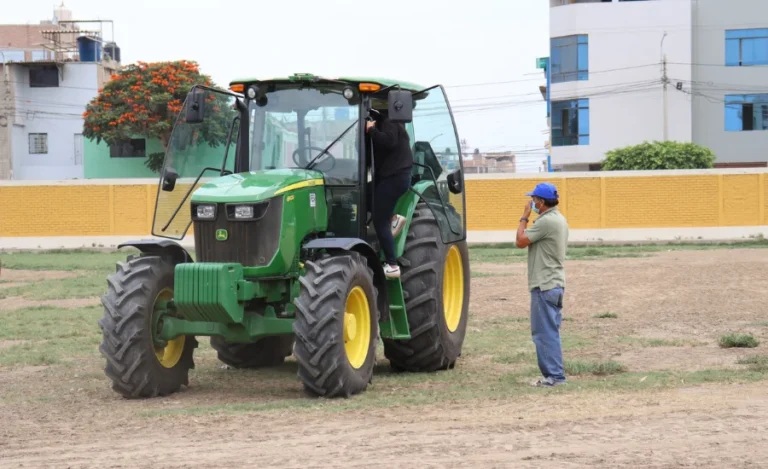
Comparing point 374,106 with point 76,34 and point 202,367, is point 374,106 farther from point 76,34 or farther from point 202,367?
point 76,34

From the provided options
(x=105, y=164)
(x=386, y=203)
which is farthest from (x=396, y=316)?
(x=105, y=164)

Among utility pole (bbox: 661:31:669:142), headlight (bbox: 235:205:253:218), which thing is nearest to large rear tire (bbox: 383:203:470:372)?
headlight (bbox: 235:205:253:218)

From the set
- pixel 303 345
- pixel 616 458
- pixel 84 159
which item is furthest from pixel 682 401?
pixel 84 159

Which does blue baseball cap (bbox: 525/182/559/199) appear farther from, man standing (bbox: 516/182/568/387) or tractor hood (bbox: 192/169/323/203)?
tractor hood (bbox: 192/169/323/203)

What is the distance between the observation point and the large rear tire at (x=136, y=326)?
9.52 m

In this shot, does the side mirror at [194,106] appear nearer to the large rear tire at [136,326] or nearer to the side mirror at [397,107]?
the large rear tire at [136,326]

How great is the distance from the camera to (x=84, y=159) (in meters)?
64.5

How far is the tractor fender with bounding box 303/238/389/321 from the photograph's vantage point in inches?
376

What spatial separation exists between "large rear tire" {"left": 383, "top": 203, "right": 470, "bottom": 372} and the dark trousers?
0.43 meters

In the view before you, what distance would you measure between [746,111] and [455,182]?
141 feet

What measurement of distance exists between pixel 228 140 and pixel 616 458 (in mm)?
5254

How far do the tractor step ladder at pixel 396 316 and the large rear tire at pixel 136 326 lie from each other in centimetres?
208

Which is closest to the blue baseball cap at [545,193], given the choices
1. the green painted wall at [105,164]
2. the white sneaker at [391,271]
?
the white sneaker at [391,271]

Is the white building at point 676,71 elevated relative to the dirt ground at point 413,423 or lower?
elevated
